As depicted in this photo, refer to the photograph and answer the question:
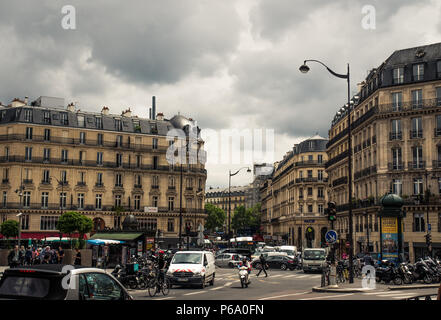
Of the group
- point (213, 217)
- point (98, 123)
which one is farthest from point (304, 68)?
point (213, 217)

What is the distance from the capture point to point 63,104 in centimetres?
7538

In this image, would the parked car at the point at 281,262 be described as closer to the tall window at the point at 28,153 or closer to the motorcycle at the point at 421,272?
the motorcycle at the point at 421,272

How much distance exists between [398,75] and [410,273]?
107 feet

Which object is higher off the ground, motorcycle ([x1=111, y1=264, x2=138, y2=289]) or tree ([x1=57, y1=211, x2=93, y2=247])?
tree ([x1=57, y1=211, x2=93, y2=247])

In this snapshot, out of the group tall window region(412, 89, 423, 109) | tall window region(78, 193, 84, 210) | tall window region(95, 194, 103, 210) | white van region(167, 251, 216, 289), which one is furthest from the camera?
tall window region(95, 194, 103, 210)

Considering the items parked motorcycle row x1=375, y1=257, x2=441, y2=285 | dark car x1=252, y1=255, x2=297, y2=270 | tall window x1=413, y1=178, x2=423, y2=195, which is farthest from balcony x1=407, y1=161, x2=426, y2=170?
parked motorcycle row x1=375, y1=257, x2=441, y2=285

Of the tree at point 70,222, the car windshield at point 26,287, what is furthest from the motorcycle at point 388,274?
the tree at point 70,222

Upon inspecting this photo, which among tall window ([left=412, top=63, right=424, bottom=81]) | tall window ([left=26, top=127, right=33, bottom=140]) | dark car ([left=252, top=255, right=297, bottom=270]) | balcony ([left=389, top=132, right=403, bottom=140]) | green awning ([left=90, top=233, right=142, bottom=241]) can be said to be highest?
tall window ([left=412, top=63, right=424, bottom=81])

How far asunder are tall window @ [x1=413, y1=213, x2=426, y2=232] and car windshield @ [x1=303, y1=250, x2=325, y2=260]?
1754 centimetres

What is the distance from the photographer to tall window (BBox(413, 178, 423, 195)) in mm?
50375

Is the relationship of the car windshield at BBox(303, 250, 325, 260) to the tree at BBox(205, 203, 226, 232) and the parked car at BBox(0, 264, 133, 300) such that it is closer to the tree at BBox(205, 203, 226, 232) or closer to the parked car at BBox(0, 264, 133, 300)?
the parked car at BBox(0, 264, 133, 300)

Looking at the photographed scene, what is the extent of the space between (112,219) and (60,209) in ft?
23.5
